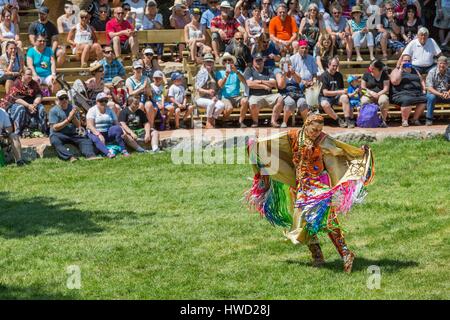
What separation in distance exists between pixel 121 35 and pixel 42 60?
1666mm

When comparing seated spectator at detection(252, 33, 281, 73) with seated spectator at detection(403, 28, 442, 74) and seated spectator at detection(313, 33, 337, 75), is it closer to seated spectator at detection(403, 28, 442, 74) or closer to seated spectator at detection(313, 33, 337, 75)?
seated spectator at detection(313, 33, 337, 75)

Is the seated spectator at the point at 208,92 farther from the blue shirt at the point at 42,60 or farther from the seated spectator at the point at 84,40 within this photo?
the blue shirt at the point at 42,60

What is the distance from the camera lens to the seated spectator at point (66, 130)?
17.0 m

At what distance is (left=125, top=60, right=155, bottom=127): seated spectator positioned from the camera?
17703mm

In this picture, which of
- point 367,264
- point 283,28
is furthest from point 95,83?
point 367,264

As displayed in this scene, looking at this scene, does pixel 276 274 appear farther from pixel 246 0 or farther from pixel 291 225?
pixel 246 0

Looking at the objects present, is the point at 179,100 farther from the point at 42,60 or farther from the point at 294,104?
the point at 42,60

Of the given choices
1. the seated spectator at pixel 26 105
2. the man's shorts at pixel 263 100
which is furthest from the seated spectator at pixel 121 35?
the man's shorts at pixel 263 100

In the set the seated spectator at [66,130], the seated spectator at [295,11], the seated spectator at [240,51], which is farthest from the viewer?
the seated spectator at [295,11]

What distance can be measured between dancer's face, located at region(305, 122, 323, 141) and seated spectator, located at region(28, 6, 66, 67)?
8.49 metres

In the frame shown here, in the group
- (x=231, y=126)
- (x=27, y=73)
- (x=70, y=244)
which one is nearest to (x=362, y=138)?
(x=231, y=126)

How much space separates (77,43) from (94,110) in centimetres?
277

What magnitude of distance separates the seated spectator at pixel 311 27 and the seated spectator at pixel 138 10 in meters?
2.89

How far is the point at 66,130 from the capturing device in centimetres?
1708
